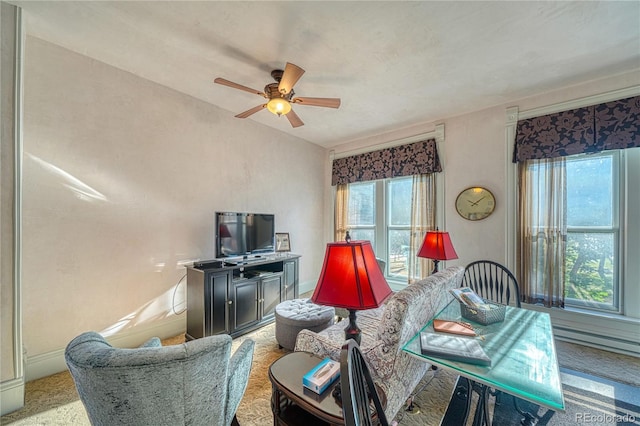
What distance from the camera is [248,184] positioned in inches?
144

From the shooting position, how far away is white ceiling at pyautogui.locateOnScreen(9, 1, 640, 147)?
178 cm

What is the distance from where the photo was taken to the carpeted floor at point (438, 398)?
5.49 feet

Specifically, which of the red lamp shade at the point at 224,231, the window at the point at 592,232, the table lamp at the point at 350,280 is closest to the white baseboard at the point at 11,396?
the red lamp shade at the point at 224,231

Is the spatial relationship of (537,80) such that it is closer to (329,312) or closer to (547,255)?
(547,255)

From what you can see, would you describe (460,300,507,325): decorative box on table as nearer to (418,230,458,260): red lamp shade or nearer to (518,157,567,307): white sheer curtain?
(418,230,458,260): red lamp shade

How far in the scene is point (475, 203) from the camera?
333 centimetres

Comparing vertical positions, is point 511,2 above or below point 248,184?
above

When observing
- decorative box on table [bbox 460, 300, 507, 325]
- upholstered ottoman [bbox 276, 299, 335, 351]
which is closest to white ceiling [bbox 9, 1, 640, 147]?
decorative box on table [bbox 460, 300, 507, 325]

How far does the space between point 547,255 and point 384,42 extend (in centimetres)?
297

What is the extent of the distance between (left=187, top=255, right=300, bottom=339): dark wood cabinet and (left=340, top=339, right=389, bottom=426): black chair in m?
2.11

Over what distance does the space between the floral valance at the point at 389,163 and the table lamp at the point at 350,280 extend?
9.78ft

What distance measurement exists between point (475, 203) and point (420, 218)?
2.53 ft

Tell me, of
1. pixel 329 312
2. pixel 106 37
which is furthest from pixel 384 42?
pixel 329 312
